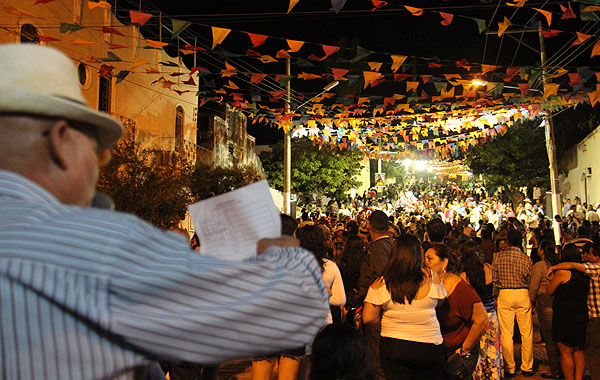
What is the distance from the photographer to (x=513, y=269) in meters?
7.41

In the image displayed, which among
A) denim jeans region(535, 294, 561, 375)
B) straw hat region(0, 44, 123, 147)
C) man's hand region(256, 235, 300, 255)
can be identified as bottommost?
denim jeans region(535, 294, 561, 375)

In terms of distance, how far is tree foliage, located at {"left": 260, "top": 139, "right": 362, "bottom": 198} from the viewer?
4159 cm

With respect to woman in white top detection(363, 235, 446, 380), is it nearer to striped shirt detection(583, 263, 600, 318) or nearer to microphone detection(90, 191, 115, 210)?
striped shirt detection(583, 263, 600, 318)

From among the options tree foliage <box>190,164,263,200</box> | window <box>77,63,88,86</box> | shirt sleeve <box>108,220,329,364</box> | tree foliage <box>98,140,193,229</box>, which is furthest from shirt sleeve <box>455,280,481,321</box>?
tree foliage <box>190,164,263,200</box>

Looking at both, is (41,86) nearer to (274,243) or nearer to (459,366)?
(274,243)

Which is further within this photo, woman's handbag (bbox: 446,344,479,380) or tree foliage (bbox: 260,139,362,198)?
tree foliage (bbox: 260,139,362,198)

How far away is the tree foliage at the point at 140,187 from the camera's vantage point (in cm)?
1440

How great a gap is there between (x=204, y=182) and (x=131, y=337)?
2018cm

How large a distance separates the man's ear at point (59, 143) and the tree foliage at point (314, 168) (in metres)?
39.9

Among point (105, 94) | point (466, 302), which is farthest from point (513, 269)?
point (105, 94)

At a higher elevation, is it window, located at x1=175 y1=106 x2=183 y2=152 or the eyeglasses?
window, located at x1=175 y1=106 x2=183 y2=152

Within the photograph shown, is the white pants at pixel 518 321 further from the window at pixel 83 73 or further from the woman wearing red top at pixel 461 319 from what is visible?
the window at pixel 83 73

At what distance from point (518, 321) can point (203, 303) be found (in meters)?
7.53

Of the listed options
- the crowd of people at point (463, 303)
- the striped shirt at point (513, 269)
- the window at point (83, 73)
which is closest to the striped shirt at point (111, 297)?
the crowd of people at point (463, 303)
